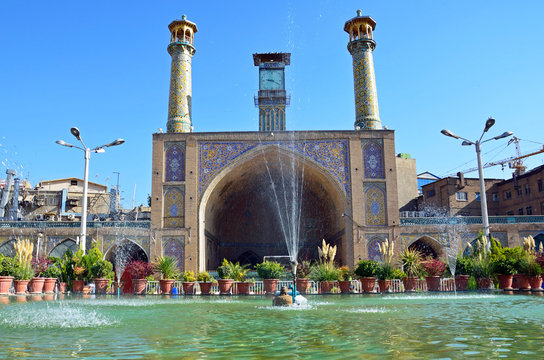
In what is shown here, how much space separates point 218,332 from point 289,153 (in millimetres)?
20829

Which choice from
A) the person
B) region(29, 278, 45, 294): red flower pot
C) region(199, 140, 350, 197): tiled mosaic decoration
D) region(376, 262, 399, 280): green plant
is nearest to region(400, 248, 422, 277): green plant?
region(376, 262, 399, 280): green plant

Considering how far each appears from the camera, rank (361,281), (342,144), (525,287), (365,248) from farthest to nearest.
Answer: (342,144), (365,248), (361,281), (525,287)

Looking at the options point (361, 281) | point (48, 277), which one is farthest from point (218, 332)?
point (48, 277)

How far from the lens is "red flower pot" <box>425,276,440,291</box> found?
14984 mm

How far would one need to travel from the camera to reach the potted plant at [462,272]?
14891 mm

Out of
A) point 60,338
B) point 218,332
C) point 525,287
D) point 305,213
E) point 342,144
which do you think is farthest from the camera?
point 305,213

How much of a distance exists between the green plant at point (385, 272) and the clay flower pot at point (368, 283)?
11.8 inches

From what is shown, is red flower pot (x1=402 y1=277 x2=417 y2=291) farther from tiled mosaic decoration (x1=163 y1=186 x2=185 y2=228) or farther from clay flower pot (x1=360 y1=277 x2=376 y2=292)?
tiled mosaic decoration (x1=163 y1=186 x2=185 y2=228)

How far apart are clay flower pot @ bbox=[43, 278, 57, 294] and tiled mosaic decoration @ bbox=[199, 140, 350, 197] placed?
11210 mm

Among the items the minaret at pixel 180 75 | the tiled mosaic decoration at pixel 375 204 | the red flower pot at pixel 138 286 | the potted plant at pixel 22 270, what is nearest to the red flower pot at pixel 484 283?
the tiled mosaic decoration at pixel 375 204

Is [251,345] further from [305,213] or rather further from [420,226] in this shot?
[305,213]

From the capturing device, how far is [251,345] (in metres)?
4.34

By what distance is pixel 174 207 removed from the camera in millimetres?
25125

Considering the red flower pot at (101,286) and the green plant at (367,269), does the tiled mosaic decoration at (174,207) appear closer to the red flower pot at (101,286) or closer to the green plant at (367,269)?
the red flower pot at (101,286)
